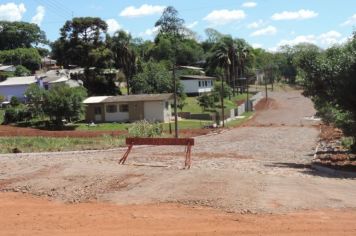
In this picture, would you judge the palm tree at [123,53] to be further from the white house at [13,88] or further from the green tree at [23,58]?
the green tree at [23,58]

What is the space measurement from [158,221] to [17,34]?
140 m

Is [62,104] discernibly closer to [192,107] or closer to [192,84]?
[192,107]

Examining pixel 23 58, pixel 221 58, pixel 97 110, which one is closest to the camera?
pixel 97 110

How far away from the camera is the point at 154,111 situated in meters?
63.6

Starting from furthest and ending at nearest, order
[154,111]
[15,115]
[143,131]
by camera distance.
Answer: [154,111] → [15,115] → [143,131]

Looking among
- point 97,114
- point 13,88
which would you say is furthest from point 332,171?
point 13,88

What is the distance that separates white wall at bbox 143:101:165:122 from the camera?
207 feet

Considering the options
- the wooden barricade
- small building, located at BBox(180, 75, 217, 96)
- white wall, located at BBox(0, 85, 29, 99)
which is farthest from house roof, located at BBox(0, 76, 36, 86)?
the wooden barricade

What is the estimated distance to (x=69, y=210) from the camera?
1033 centimetres

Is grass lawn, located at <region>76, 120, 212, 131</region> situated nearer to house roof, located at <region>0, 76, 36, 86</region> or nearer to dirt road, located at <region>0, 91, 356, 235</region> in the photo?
house roof, located at <region>0, 76, 36, 86</region>

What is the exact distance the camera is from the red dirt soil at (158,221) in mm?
8586

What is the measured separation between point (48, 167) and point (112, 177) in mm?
3196

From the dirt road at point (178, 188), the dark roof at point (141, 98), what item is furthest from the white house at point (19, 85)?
the dirt road at point (178, 188)

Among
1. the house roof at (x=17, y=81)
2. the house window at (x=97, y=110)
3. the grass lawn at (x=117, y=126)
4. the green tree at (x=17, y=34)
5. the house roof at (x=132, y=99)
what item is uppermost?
the green tree at (x=17, y=34)
